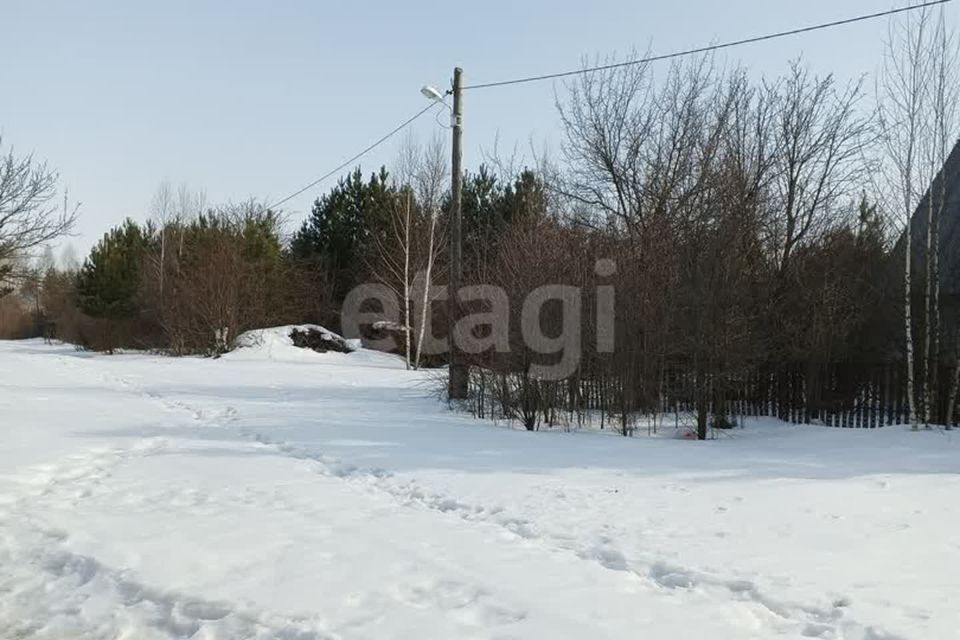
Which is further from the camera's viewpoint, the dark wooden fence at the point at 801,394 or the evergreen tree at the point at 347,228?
the evergreen tree at the point at 347,228

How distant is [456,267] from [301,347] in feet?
57.3

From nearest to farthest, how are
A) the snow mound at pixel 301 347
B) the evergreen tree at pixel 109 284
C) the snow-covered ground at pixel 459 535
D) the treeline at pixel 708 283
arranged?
the snow-covered ground at pixel 459 535, the treeline at pixel 708 283, the snow mound at pixel 301 347, the evergreen tree at pixel 109 284

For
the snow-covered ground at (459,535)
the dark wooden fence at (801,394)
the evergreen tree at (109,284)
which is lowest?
the snow-covered ground at (459,535)

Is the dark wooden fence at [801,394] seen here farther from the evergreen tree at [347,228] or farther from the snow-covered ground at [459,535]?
the evergreen tree at [347,228]

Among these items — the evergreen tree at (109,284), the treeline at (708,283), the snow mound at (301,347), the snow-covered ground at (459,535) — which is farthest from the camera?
the evergreen tree at (109,284)

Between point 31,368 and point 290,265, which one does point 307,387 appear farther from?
point 290,265

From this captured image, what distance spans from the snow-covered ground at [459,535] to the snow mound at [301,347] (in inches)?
708

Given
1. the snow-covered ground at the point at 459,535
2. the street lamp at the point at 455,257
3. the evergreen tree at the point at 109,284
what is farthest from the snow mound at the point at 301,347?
the snow-covered ground at the point at 459,535

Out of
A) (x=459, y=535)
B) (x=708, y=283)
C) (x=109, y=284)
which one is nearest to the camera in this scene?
(x=459, y=535)

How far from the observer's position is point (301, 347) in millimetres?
29719

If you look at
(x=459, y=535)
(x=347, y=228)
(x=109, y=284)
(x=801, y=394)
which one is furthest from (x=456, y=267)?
(x=109, y=284)

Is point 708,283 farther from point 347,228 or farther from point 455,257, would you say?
point 347,228

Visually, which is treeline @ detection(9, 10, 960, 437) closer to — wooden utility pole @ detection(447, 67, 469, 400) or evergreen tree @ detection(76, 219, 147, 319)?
wooden utility pole @ detection(447, 67, 469, 400)

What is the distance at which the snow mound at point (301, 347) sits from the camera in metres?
28.2
